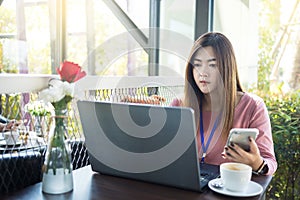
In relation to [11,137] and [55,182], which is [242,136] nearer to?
[55,182]

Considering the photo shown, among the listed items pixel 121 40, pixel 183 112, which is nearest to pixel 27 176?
pixel 183 112

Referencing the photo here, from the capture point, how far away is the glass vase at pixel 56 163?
89 cm

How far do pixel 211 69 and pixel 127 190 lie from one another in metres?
0.74

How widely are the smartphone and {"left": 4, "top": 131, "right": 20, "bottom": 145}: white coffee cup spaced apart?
78 cm

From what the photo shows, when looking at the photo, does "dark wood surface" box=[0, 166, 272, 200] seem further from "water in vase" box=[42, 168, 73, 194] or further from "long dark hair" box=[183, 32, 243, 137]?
"long dark hair" box=[183, 32, 243, 137]

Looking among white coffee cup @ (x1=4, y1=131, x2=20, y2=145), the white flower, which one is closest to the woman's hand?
the white flower

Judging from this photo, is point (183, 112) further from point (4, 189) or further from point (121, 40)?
point (121, 40)

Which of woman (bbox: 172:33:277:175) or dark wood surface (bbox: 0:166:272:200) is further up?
woman (bbox: 172:33:277:175)

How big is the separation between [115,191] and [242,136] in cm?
45

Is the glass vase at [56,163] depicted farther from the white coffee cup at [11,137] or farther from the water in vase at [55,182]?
the white coffee cup at [11,137]

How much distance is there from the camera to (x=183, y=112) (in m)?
0.81

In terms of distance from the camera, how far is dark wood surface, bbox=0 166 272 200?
88 centimetres

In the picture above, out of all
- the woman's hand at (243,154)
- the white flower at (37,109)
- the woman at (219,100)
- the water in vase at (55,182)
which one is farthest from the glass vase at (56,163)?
the woman at (219,100)

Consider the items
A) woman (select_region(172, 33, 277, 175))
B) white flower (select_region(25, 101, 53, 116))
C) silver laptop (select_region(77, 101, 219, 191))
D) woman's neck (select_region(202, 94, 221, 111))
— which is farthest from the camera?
woman's neck (select_region(202, 94, 221, 111))
